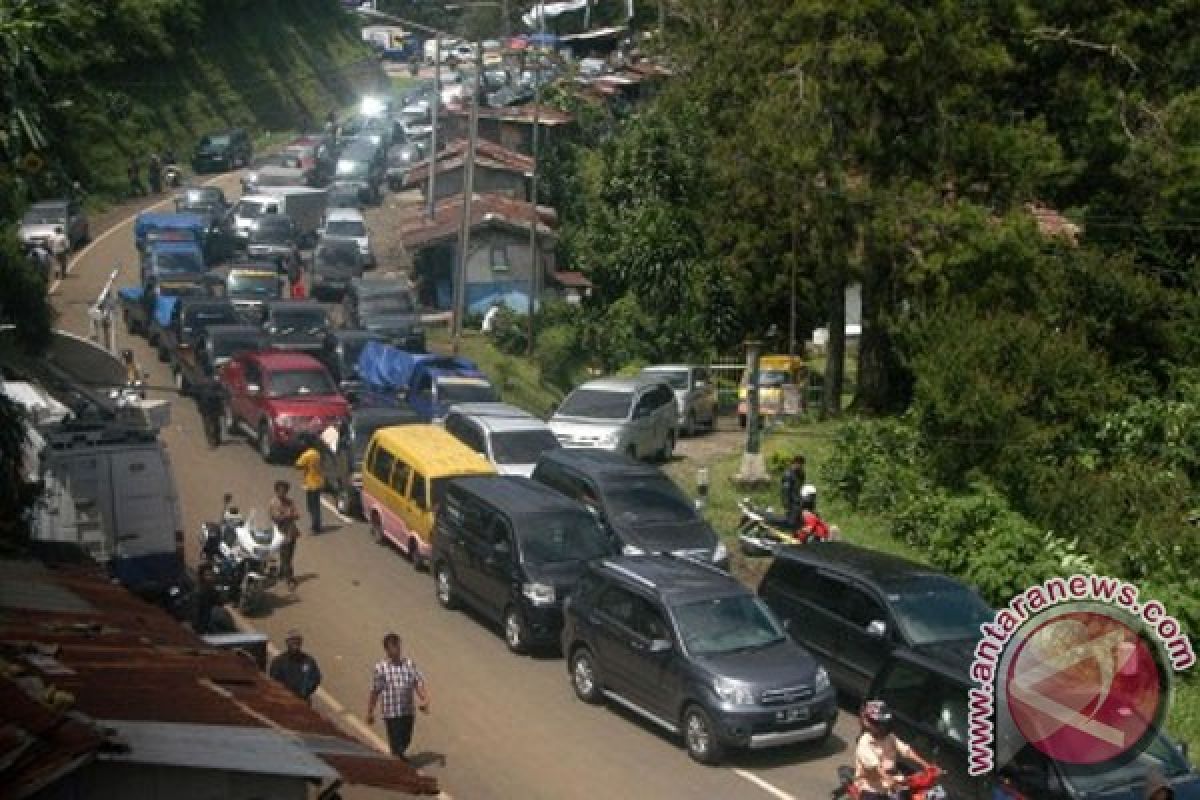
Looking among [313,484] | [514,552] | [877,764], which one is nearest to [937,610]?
[877,764]

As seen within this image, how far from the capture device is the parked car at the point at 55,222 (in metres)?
52.9

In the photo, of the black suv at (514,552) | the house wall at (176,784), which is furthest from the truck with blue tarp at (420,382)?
the house wall at (176,784)

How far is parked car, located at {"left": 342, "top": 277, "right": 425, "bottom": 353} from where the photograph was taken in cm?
4059

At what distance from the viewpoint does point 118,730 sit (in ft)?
34.1

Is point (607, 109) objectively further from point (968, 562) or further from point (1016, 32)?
point (968, 562)

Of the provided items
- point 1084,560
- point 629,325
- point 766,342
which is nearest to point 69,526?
point 1084,560

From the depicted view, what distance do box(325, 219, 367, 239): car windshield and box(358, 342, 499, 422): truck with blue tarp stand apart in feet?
62.2

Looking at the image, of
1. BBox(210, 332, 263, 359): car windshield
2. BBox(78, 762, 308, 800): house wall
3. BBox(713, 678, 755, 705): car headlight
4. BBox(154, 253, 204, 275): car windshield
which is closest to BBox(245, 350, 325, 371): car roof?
BBox(210, 332, 263, 359): car windshield

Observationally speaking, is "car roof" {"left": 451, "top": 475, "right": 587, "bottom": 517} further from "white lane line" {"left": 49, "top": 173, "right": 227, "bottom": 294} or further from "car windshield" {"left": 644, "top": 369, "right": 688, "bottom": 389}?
"white lane line" {"left": 49, "top": 173, "right": 227, "bottom": 294}

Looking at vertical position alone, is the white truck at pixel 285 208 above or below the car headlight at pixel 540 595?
above

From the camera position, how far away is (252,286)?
44812 mm

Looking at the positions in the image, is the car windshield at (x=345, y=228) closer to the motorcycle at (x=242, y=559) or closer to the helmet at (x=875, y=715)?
the motorcycle at (x=242, y=559)

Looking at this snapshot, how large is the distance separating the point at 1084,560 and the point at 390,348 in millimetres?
16170

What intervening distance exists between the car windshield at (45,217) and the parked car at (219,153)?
20230 millimetres
